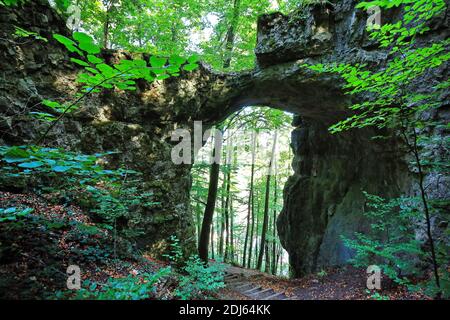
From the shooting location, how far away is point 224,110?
1102cm

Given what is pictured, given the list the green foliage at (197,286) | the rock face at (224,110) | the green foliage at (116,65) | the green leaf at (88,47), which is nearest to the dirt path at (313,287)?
the rock face at (224,110)

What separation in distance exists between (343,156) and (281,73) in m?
5.20

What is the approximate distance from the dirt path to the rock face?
138 centimetres

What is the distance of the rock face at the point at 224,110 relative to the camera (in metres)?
6.35

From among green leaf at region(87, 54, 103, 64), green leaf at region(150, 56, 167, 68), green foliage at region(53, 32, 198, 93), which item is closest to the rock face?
green foliage at region(53, 32, 198, 93)

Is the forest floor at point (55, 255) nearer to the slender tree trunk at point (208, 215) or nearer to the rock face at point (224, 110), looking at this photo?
the rock face at point (224, 110)

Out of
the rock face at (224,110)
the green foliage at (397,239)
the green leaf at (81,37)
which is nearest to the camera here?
the green leaf at (81,37)

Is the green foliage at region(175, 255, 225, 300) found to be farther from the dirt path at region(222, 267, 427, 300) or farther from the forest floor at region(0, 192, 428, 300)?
the dirt path at region(222, 267, 427, 300)

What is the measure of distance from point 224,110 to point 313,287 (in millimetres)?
8092

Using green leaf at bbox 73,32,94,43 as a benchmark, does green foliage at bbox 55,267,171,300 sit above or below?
below

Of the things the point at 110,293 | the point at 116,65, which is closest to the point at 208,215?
the point at 110,293

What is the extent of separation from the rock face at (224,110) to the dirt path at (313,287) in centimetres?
138

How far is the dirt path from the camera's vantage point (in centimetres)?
716
